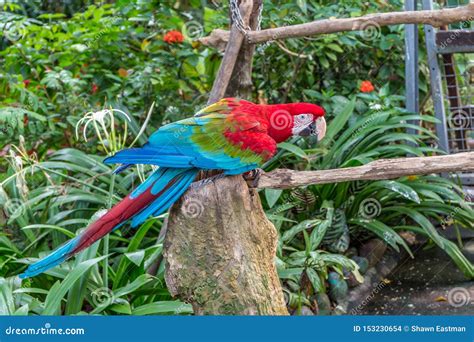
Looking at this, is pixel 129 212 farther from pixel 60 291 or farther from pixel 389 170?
pixel 389 170

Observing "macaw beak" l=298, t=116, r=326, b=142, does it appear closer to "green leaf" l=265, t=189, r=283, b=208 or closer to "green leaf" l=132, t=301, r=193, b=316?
"green leaf" l=132, t=301, r=193, b=316

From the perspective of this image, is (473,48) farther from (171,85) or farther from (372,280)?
(171,85)

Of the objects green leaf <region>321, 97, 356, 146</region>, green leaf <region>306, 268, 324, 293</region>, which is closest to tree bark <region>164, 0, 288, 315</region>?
green leaf <region>306, 268, 324, 293</region>

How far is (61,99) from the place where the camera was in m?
4.36

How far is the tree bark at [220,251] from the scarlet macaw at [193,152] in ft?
0.36

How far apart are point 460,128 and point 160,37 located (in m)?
1.91

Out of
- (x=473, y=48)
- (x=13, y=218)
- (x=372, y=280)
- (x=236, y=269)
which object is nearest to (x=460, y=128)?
(x=473, y=48)

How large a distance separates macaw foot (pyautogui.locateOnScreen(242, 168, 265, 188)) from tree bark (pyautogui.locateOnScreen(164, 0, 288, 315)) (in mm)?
33

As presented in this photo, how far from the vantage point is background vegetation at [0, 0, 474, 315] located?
129 inches

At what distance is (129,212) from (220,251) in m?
0.39

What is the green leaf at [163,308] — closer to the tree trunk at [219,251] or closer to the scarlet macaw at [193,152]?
the tree trunk at [219,251]

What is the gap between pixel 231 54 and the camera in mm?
3314

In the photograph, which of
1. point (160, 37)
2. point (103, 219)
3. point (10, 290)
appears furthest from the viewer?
point (160, 37)

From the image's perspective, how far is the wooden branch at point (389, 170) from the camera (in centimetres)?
255
